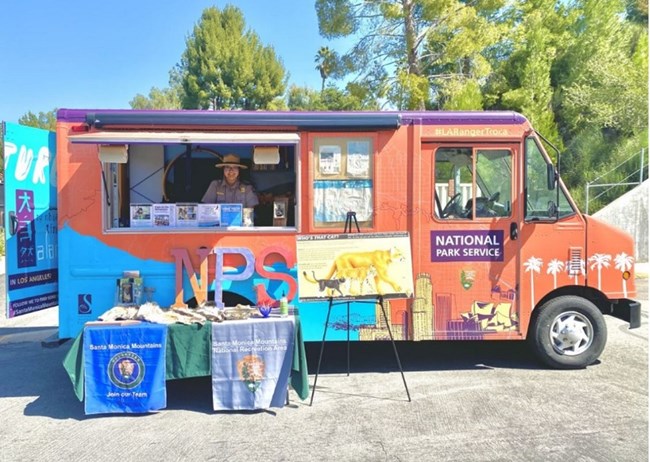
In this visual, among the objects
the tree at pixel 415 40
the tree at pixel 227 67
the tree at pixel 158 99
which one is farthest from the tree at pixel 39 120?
the tree at pixel 415 40

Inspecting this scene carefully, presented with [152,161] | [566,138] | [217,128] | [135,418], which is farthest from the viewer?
[566,138]

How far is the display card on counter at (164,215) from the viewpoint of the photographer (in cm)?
510

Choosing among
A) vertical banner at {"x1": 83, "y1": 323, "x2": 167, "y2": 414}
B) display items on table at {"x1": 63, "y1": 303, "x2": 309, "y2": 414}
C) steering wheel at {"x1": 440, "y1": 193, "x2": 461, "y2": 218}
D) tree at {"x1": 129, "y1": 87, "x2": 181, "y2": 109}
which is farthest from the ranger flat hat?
tree at {"x1": 129, "y1": 87, "x2": 181, "y2": 109}

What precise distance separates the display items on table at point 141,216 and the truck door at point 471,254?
277 cm

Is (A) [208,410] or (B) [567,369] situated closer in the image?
(A) [208,410]

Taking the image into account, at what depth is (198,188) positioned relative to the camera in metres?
6.20

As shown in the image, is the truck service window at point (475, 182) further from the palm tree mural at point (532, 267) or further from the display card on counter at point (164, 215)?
the display card on counter at point (164, 215)

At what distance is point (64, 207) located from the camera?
4.96 meters

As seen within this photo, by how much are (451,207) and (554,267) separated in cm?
122

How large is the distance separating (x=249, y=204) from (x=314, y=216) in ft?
2.99

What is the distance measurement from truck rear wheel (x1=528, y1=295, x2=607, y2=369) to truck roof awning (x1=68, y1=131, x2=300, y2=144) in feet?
10.3

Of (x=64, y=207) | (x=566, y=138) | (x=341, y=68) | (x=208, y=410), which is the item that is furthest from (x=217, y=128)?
(x=566, y=138)

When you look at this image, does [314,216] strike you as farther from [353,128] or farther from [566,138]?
[566,138]

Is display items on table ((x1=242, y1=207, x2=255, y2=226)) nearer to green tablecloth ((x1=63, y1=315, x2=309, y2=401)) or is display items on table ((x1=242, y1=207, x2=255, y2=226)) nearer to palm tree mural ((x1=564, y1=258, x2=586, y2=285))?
green tablecloth ((x1=63, y1=315, x2=309, y2=401))
